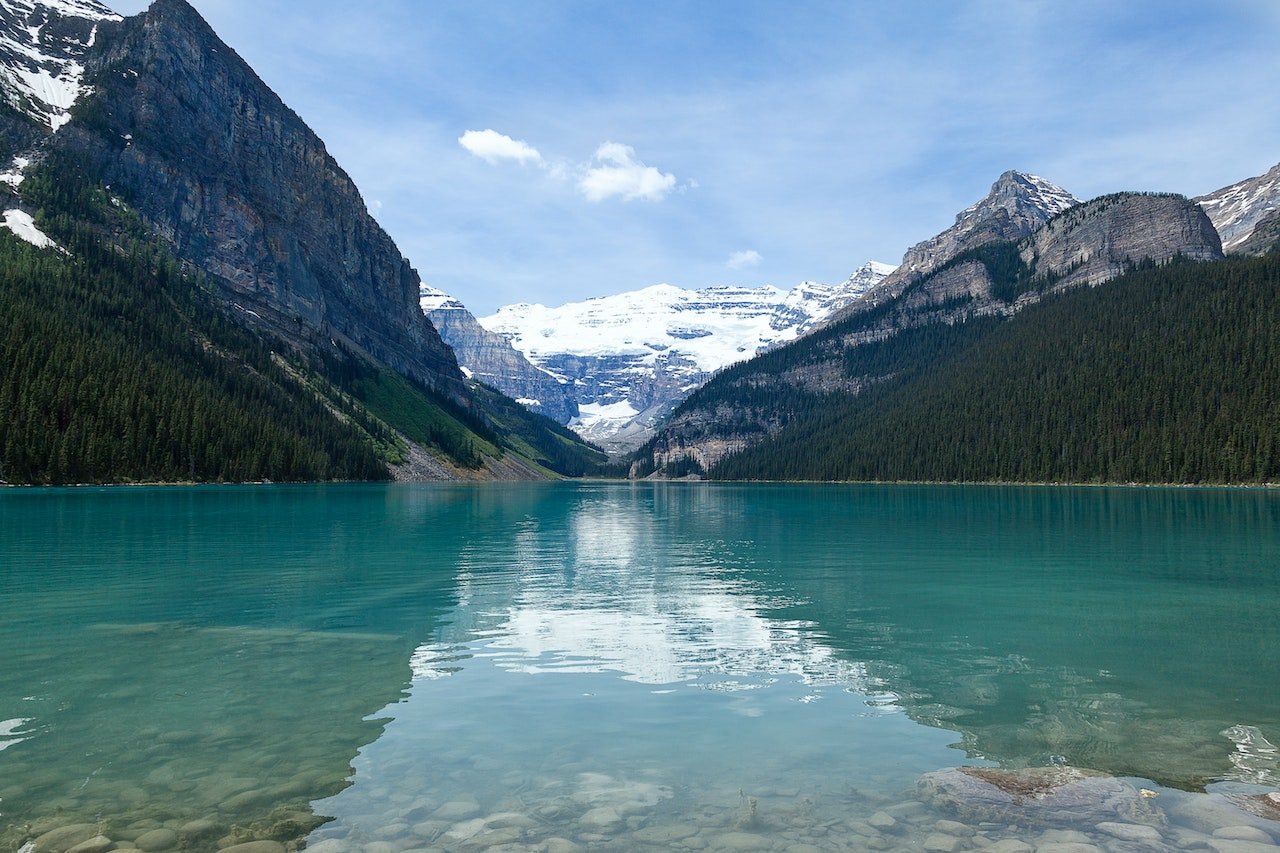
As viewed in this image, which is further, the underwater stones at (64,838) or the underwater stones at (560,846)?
the underwater stones at (560,846)

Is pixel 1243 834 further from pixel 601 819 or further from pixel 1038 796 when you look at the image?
pixel 601 819

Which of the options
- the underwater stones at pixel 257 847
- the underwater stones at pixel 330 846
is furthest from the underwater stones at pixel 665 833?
the underwater stones at pixel 257 847

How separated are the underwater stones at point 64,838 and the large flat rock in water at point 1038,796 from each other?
14133 millimetres

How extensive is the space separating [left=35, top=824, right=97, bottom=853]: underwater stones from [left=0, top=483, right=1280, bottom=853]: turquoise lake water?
0.06m

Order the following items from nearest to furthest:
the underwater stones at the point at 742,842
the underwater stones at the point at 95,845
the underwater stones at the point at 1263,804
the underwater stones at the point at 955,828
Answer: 1. the underwater stones at the point at 95,845
2. the underwater stones at the point at 742,842
3. the underwater stones at the point at 955,828
4. the underwater stones at the point at 1263,804

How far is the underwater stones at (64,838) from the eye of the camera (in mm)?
11875

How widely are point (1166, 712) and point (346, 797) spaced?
19.3 m

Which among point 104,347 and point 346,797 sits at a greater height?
point 104,347

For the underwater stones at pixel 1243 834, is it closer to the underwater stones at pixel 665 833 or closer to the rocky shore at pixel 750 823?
the rocky shore at pixel 750 823

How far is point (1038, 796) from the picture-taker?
562 inches

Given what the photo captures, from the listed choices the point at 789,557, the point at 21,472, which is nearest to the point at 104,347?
the point at 21,472

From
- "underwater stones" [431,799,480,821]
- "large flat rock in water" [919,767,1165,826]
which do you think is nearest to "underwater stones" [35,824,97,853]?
"underwater stones" [431,799,480,821]

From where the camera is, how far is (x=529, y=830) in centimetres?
1294

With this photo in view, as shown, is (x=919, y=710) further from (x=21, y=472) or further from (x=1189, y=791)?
(x=21, y=472)
